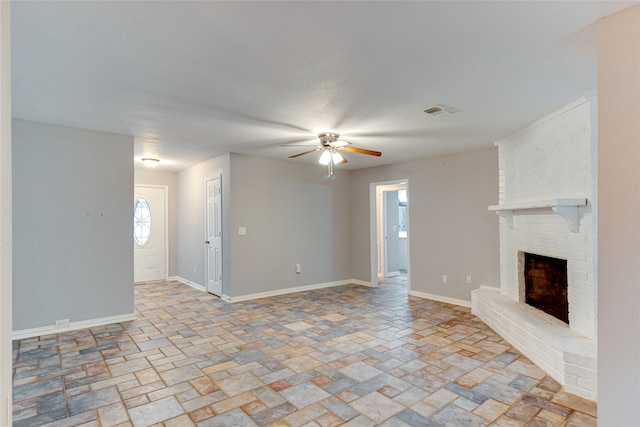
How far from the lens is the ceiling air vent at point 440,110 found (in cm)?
329

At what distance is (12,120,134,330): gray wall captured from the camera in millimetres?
3820

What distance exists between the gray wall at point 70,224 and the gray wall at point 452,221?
4.39 meters

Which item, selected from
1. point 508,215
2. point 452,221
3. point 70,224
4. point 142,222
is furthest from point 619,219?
point 142,222

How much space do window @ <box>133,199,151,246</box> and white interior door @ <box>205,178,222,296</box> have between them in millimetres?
1906

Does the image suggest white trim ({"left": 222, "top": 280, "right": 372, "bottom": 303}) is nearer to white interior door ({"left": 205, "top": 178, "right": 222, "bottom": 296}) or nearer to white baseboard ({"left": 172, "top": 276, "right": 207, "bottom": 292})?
white interior door ({"left": 205, "top": 178, "right": 222, "bottom": 296})

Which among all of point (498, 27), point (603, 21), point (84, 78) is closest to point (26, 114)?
point (84, 78)

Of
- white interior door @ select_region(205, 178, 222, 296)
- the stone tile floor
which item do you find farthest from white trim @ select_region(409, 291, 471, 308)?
white interior door @ select_region(205, 178, 222, 296)

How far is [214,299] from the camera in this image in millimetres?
5660

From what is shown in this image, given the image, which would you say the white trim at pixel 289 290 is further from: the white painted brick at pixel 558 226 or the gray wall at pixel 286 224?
the white painted brick at pixel 558 226

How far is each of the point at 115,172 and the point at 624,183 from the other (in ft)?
16.4

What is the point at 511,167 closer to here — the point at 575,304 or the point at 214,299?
the point at 575,304

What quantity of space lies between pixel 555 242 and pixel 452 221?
2.04 meters

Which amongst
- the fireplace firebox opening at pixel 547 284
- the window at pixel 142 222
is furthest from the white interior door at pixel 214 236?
the fireplace firebox opening at pixel 547 284

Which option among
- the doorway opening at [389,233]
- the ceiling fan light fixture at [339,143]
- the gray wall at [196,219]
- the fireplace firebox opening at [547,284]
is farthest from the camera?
the doorway opening at [389,233]
